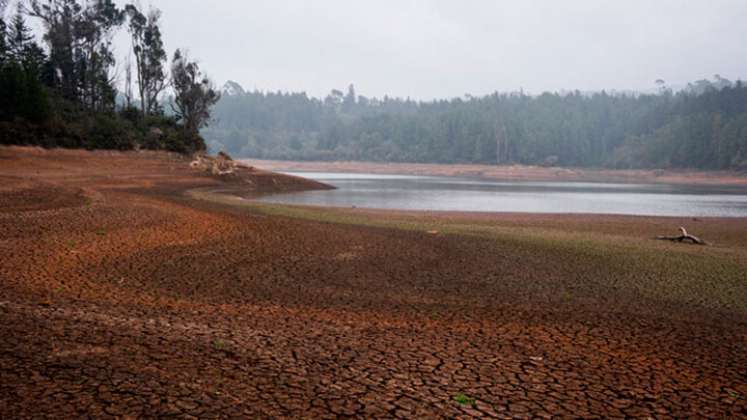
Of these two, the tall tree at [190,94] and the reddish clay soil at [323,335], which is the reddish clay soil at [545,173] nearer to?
the tall tree at [190,94]

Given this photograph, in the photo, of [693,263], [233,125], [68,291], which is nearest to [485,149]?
[233,125]

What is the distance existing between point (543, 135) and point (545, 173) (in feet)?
148

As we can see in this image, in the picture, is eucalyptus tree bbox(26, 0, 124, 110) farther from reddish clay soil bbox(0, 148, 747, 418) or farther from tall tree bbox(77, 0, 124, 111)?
reddish clay soil bbox(0, 148, 747, 418)

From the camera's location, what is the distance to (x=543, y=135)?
144 meters

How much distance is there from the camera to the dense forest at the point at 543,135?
111m

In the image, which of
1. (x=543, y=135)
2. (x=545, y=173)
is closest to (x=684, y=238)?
(x=545, y=173)

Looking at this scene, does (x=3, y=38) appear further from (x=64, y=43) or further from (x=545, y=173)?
(x=545, y=173)

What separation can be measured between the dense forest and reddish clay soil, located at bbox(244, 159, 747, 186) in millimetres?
8689

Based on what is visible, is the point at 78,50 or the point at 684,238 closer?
the point at 684,238

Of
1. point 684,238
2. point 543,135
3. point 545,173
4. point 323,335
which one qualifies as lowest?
point 684,238

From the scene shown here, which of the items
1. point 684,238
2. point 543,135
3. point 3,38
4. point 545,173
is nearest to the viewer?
point 684,238

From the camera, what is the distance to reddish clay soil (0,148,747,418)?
5.42m

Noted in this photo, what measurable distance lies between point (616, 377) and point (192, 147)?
51.0 metres

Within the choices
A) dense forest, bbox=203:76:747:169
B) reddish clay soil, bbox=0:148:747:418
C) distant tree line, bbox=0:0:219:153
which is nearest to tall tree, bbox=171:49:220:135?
distant tree line, bbox=0:0:219:153
